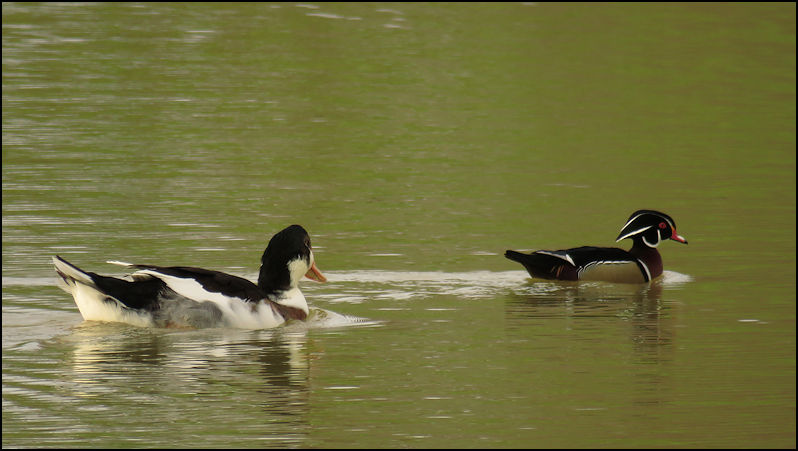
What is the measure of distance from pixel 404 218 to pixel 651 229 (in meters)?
3.24

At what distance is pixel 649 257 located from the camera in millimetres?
15305

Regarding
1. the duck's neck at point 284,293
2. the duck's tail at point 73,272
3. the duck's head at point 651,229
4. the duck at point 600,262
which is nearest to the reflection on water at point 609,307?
the duck at point 600,262

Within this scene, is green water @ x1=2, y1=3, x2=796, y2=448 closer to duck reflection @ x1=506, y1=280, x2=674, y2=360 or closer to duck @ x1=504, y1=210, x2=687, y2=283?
duck reflection @ x1=506, y1=280, x2=674, y2=360

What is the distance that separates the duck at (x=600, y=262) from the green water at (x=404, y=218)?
219 millimetres

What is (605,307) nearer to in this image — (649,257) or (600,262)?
(600,262)

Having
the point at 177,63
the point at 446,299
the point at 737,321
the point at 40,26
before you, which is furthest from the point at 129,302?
the point at 40,26

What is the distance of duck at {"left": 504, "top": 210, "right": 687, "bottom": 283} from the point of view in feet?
48.3

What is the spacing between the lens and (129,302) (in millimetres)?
11391

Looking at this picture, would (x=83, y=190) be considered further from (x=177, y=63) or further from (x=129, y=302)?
(x=177, y=63)

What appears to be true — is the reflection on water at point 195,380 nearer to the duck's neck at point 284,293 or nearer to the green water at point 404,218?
the green water at point 404,218

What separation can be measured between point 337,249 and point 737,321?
4.64 meters

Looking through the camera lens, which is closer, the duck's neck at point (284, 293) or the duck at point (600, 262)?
the duck's neck at point (284, 293)

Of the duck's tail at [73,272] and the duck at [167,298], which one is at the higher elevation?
the duck's tail at [73,272]

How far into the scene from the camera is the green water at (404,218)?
9.15 metres
